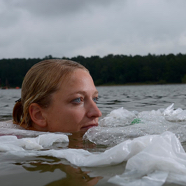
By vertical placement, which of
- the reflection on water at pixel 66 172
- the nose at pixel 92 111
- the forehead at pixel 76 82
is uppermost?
the forehead at pixel 76 82

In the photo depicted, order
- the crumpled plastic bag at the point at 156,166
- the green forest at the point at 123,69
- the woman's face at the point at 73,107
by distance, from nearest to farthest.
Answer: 1. the crumpled plastic bag at the point at 156,166
2. the woman's face at the point at 73,107
3. the green forest at the point at 123,69

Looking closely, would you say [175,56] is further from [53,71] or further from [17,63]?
[53,71]

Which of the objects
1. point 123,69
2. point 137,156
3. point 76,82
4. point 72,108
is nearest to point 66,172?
point 137,156

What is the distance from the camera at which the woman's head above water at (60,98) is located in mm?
2873

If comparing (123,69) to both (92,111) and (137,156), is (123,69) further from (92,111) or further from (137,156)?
(137,156)

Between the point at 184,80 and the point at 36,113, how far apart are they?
67.1m

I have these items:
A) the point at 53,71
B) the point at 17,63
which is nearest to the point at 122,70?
the point at 17,63

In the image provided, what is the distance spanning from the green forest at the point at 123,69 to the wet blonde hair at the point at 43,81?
6213 centimetres

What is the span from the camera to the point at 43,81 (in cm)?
291

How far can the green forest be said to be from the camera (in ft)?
215

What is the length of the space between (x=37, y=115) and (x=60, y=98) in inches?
14.0

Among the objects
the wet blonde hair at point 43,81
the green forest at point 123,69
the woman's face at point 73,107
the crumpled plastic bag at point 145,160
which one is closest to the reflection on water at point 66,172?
the crumpled plastic bag at point 145,160

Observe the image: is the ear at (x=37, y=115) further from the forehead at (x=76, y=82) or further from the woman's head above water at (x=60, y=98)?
the forehead at (x=76, y=82)

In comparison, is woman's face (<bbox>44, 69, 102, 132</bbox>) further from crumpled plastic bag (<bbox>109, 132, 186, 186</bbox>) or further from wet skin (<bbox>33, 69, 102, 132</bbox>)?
crumpled plastic bag (<bbox>109, 132, 186, 186</bbox>)
